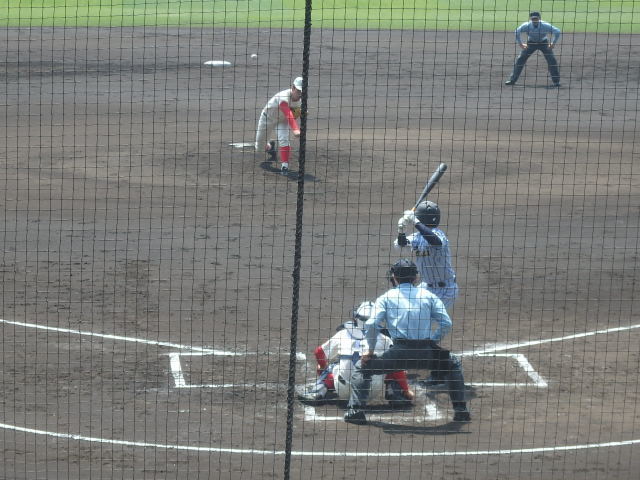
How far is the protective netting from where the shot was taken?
28.9 ft

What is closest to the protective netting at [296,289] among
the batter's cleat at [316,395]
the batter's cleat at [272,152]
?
the batter's cleat at [316,395]

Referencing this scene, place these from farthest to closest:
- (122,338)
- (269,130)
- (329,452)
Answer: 1. (269,130)
2. (122,338)
3. (329,452)

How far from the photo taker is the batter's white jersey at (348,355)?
950 cm

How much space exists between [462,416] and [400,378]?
2.09 ft

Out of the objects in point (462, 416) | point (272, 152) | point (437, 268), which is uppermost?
point (272, 152)

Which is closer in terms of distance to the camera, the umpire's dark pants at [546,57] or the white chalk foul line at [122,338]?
the white chalk foul line at [122,338]

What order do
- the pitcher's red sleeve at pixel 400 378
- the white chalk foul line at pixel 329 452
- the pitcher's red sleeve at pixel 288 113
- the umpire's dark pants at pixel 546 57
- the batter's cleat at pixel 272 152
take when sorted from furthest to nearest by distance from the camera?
the umpire's dark pants at pixel 546 57
the batter's cleat at pixel 272 152
the pitcher's red sleeve at pixel 288 113
the pitcher's red sleeve at pixel 400 378
the white chalk foul line at pixel 329 452

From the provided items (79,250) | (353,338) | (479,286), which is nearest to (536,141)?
(479,286)

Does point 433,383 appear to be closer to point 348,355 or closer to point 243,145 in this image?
point 348,355

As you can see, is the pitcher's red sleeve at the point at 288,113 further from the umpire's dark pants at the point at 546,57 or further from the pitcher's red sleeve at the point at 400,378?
the umpire's dark pants at the point at 546,57

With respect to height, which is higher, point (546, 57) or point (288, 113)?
point (546, 57)

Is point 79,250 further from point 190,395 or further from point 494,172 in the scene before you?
point 494,172

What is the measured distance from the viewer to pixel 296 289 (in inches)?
289

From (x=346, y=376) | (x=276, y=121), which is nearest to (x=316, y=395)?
(x=346, y=376)
